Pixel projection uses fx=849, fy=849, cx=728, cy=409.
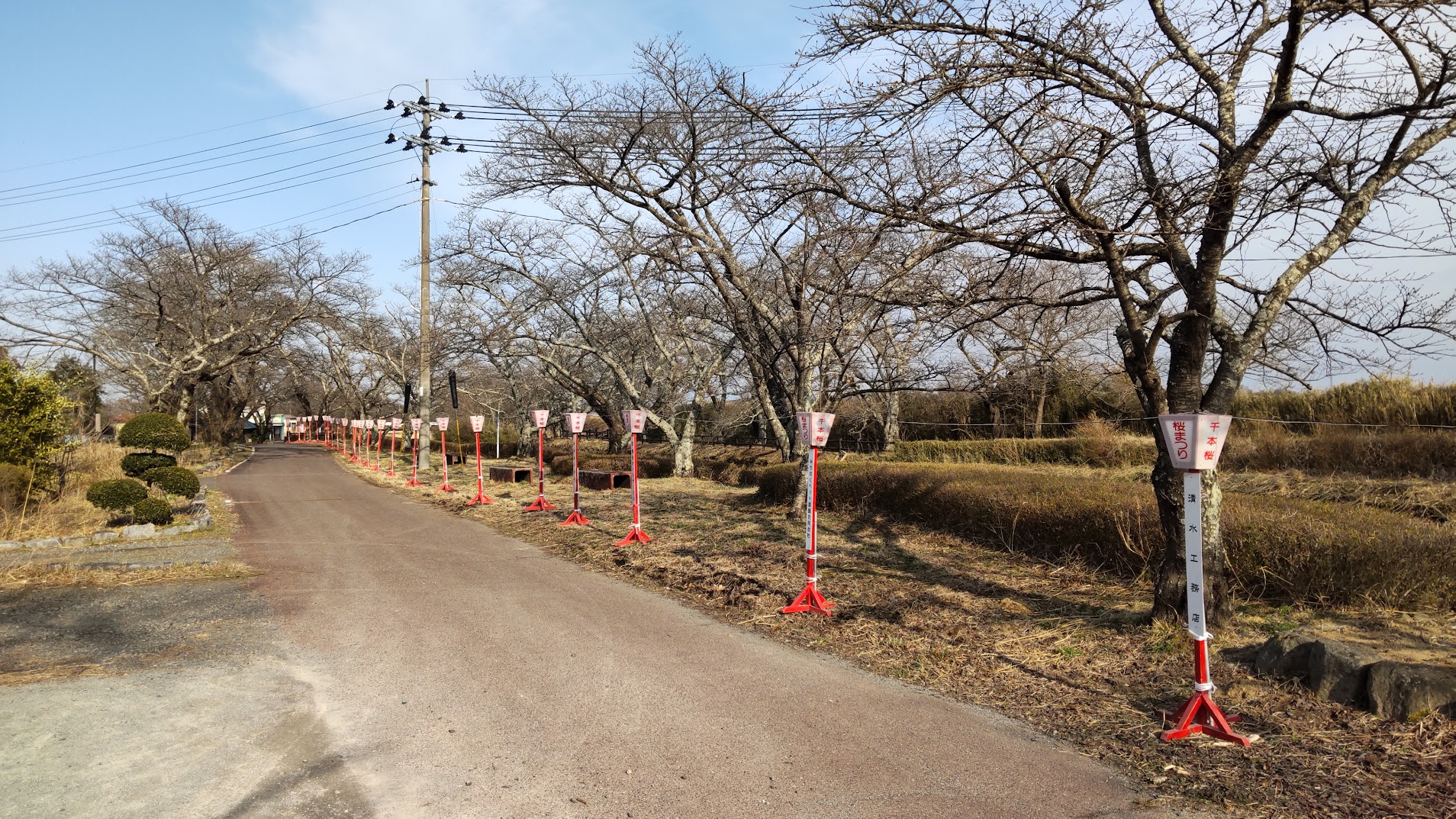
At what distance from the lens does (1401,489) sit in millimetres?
9266

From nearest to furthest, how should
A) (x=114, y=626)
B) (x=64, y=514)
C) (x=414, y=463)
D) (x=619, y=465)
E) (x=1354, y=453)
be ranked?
1. (x=114, y=626)
2. (x=1354, y=453)
3. (x=64, y=514)
4. (x=414, y=463)
5. (x=619, y=465)

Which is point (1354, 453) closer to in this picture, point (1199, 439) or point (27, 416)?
point (1199, 439)

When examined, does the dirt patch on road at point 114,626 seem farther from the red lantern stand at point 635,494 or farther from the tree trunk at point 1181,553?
the tree trunk at point 1181,553

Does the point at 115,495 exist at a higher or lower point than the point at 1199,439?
lower

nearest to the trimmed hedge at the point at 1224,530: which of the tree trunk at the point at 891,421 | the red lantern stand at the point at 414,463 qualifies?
the tree trunk at the point at 891,421

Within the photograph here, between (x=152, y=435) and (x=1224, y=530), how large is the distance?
1798 cm

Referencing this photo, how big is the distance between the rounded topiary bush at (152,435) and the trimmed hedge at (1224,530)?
44.1 feet

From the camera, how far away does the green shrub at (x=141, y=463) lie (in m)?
16.3

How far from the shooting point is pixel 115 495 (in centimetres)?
1326

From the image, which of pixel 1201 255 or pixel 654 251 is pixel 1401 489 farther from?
pixel 654 251

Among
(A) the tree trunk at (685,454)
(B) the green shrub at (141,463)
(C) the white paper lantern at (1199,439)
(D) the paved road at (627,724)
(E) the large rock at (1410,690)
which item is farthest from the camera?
(A) the tree trunk at (685,454)

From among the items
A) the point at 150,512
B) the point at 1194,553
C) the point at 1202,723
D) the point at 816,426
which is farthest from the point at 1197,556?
the point at 150,512

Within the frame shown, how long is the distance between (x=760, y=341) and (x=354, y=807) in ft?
34.0

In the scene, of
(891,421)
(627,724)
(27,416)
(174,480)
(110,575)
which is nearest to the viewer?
(627,724)
